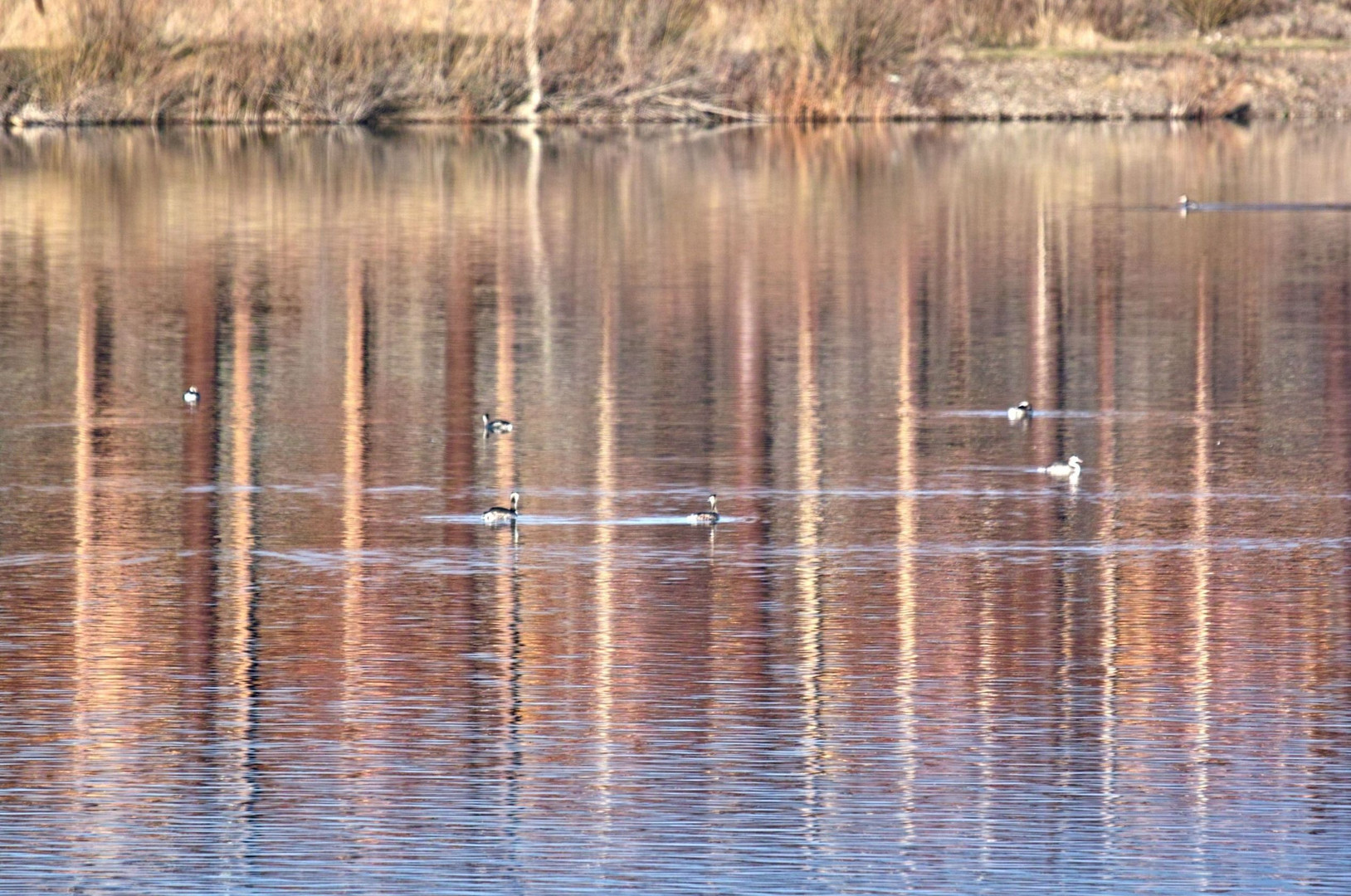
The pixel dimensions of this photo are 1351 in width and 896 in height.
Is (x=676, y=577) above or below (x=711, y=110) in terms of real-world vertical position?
below

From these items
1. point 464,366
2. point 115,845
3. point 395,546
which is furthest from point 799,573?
point 464,366

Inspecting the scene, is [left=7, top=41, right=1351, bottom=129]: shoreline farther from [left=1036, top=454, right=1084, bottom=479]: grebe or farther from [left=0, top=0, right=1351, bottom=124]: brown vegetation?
[left=1036, top=454, right=1084, bottom=479]: grebe

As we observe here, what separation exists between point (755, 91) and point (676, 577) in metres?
40.6

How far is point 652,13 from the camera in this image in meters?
50.2

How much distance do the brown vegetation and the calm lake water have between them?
75.7ft

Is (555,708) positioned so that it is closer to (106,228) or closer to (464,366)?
(464,366)

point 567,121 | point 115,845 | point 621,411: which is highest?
point 567,121

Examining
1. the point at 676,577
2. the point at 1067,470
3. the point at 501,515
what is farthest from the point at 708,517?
the point at 1067,470

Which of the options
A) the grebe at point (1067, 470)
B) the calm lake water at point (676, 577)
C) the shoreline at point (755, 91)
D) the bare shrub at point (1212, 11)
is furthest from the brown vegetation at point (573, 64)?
the grebe at point (1067, 470)

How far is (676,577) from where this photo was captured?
12.4 meters

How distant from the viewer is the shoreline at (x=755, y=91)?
163 ft

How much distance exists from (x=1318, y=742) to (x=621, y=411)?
7.82 m

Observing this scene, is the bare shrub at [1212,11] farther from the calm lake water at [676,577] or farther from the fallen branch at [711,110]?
the calm lake water at [676,577]

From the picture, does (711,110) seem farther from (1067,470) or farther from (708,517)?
(708,517)
